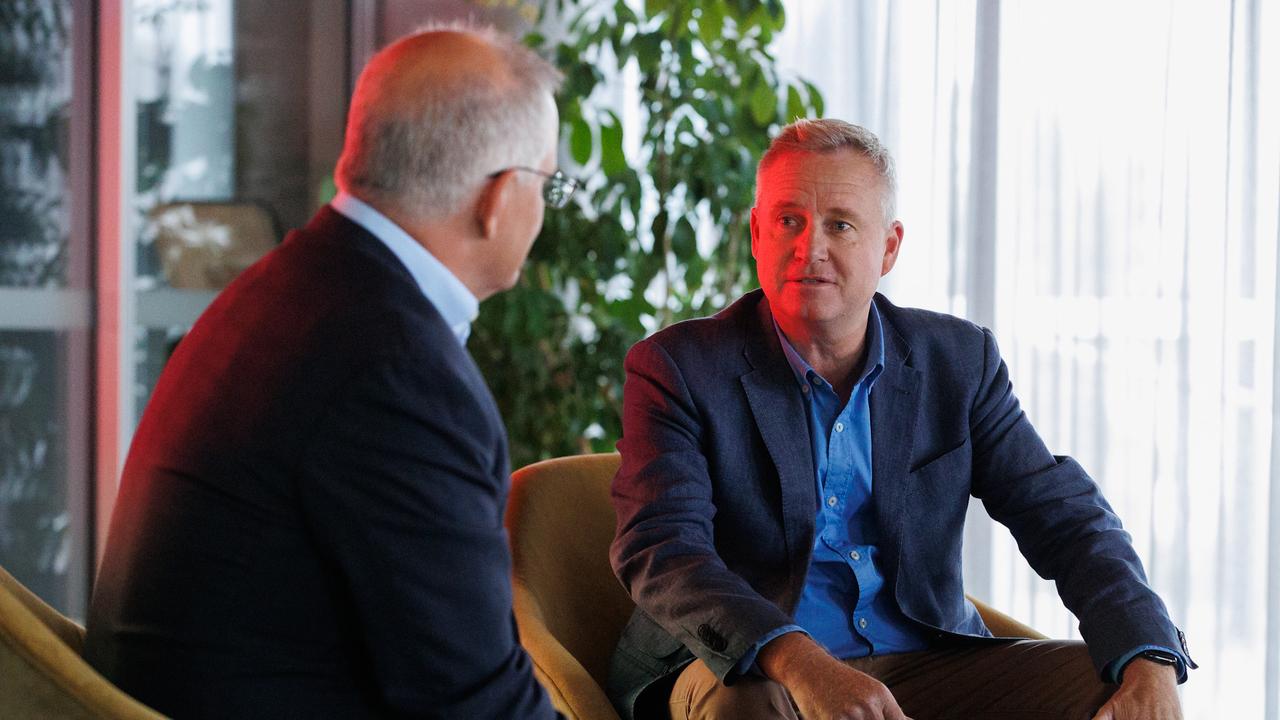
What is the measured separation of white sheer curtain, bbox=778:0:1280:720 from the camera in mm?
2703

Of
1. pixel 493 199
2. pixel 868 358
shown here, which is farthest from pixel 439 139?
pixel 868 358

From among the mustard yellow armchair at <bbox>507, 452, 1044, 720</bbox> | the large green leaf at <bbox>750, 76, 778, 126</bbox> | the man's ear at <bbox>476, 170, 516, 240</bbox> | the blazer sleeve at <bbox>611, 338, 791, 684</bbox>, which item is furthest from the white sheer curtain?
the man's ear at <bbox>476, 170, 516, 240</bbox>

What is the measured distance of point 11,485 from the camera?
3.50 meters

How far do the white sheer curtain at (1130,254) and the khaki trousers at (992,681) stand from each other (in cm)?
116

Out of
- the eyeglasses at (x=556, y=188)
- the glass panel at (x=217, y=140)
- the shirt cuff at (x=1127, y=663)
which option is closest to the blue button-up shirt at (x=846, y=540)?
the shirt cuff at (x=1127, y=663)

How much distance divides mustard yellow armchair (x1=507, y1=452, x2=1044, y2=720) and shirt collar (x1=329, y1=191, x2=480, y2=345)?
70 centimetres

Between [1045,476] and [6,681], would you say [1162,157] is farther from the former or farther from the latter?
[6,681]

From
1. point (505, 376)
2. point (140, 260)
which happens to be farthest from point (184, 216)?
point (505, 376)

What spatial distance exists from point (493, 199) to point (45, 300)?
2766 mm

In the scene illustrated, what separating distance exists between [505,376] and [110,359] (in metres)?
1.16

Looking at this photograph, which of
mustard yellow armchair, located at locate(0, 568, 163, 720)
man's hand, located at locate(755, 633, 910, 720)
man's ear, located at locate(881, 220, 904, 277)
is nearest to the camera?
mustard yellow armchair, located at locate(0, 568, 163, 720)

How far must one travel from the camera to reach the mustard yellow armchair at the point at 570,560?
6.12ft

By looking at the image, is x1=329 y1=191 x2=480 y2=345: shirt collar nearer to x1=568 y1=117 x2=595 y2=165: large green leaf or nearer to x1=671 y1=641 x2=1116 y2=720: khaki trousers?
x1=671 y1=641 x2=1116 y2=720: khaki trousers

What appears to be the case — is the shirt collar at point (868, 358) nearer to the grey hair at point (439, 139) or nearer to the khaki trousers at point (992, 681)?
the khaki trousers at point (992, 681)
